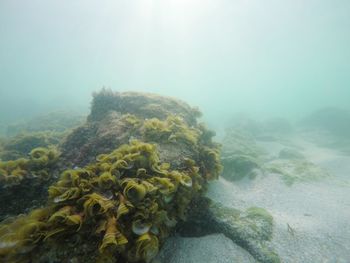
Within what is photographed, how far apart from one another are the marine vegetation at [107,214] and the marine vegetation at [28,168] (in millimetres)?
1134

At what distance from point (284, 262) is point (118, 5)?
70.7m

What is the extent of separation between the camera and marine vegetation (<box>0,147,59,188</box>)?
3.81 meters

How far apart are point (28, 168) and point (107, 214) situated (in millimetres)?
2670

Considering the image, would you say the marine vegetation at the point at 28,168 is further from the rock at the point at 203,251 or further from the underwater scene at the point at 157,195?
the rock at the point at 203,251

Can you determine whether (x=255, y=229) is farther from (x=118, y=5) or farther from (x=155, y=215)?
(x=118, y=5)

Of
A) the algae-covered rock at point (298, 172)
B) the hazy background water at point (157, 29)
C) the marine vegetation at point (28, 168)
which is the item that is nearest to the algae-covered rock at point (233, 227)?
the marine vegetation at point (28, 168)

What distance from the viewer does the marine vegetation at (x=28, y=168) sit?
3814 millimetres

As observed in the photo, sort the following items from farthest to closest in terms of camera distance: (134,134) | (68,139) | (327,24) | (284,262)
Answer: (327,24) < (68,139) < (134,134) < (284,262)

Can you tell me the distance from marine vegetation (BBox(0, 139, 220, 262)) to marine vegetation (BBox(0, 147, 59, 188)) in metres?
1.13

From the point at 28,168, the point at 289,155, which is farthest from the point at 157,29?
the point at 28,168

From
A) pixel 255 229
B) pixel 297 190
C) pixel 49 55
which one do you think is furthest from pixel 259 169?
pixel 49 55

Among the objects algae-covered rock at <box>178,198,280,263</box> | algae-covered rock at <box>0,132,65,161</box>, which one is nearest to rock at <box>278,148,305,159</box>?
algae-covered rock at <box>178,198,280,263</box>

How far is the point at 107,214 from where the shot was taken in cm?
268

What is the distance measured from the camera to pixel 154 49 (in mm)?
121562
